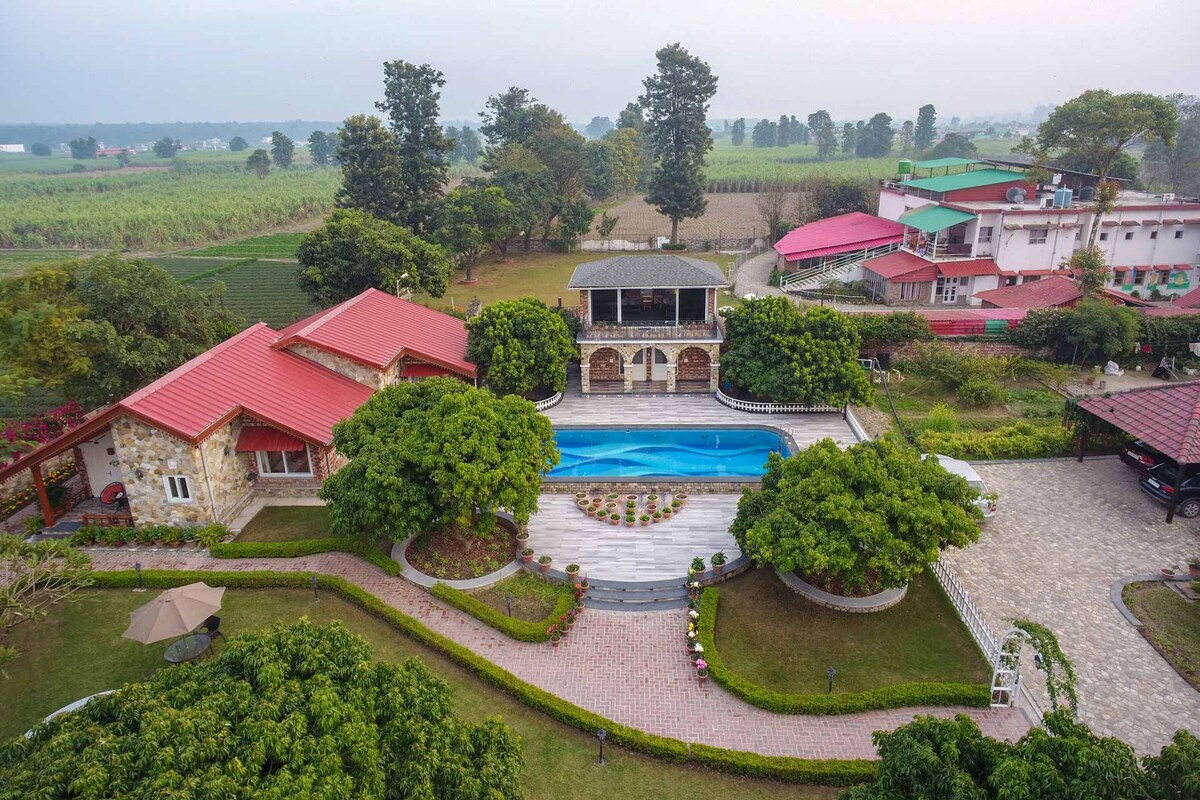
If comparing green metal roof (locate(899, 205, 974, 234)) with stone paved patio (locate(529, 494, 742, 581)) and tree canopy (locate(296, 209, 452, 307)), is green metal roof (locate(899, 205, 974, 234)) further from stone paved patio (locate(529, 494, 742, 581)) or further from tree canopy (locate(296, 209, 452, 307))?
tree canopy (locate(296, 209, 452, 307))

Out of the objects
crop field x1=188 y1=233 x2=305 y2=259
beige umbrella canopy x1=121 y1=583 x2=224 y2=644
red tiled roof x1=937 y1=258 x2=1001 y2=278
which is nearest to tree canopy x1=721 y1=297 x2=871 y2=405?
red tiled roof x1=937 y1=258 x2=1001 y2=278

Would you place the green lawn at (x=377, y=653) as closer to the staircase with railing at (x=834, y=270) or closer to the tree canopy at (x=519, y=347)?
the tree canopy at (x=519, y=347)

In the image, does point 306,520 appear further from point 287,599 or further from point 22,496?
point 22,496

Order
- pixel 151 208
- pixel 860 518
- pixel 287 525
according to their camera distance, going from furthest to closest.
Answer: pixel 151 208, pixel 287 525, pixel 860 518

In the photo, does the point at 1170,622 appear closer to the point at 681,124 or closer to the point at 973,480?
the point at 973,480

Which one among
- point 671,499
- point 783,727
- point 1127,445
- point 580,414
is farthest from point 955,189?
point 783,727

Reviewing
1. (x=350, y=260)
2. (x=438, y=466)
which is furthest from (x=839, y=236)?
(x=438, y=466)
